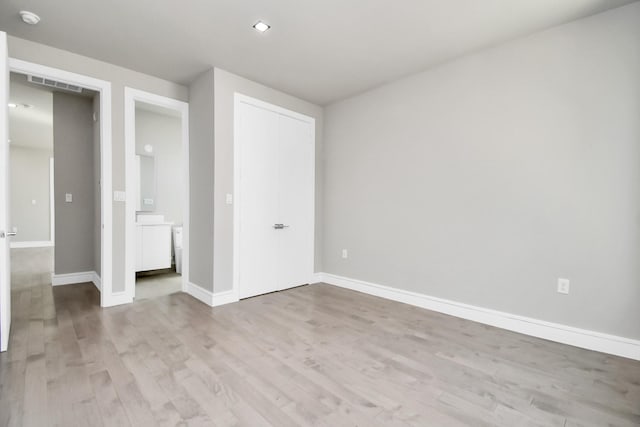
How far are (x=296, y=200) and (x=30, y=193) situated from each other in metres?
8.32

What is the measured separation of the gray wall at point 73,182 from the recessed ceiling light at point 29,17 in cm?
202

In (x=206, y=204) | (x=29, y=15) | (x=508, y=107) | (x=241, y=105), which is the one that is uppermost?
(x=29, y=15)

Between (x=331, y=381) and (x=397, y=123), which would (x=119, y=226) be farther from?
(x=397, y=123)

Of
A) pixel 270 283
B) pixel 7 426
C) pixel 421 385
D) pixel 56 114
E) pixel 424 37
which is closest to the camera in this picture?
pixel 7 426

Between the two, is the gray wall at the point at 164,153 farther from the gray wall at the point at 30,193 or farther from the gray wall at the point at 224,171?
the gray wall at the point at 30,193

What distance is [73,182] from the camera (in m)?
4.16

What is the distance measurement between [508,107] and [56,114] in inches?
217

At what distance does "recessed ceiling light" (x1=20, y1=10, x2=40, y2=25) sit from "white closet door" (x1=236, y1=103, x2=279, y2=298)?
1.77 meters

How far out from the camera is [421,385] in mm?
1812

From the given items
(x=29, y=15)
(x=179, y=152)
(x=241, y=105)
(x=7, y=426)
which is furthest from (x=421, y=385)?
(x=179, y=152)

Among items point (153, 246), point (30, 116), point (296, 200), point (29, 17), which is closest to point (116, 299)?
point (153, 246)

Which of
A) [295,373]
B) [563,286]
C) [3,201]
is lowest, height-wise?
[295,373]

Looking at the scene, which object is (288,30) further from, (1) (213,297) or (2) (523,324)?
(2) (523,324)

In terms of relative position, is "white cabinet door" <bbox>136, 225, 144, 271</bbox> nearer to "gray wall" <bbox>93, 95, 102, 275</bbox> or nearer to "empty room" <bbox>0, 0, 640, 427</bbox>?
"empty room" <bbox>0, 0, 640, 427</bbox>
